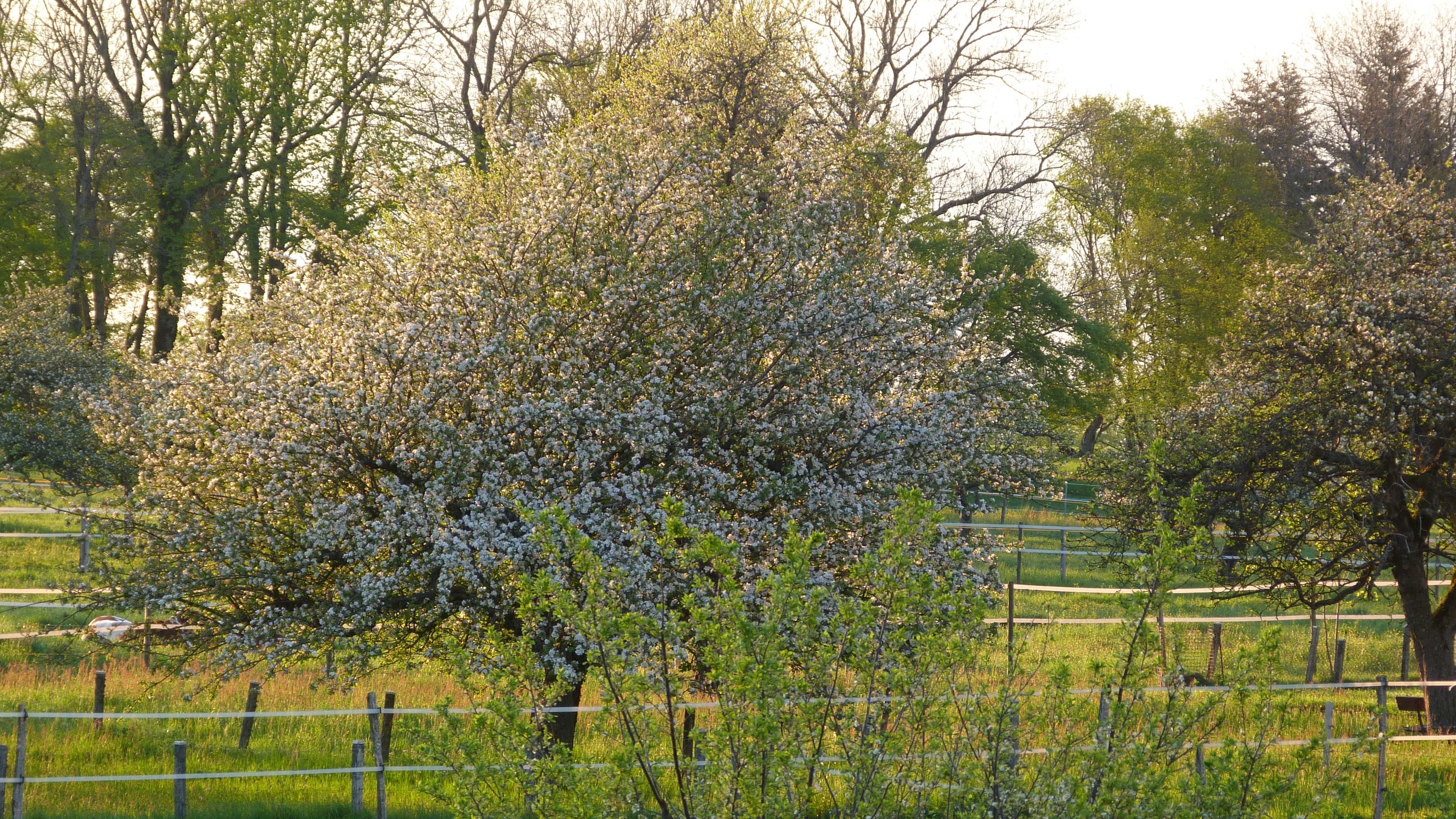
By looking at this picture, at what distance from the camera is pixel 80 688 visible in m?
16.5

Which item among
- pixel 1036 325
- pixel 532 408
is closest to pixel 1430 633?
pixel 532 408

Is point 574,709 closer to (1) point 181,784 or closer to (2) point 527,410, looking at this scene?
(2) point 527,410

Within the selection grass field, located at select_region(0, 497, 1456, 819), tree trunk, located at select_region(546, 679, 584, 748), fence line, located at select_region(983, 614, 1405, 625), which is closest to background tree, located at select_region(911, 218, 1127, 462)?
fence line, located at select_region(983, 614, 1405, 625)

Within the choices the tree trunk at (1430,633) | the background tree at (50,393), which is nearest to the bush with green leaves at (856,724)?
the tree trunk at (1430,633)

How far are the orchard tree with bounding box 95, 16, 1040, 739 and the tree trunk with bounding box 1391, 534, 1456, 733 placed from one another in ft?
21.6

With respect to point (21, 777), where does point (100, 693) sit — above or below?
below

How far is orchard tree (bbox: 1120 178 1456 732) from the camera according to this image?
1441cm

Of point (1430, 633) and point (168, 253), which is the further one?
point (168, 253)

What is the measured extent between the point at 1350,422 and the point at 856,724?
11.2 meters

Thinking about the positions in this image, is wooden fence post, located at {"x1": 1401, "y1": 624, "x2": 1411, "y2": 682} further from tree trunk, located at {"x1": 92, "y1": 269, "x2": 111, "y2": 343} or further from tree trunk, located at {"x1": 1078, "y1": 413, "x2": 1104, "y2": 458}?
tree trunk, located at {"x1": 92, "y1": 269, "x2": 111, "y2": 343}

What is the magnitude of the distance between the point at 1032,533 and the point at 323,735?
24661 millimetres

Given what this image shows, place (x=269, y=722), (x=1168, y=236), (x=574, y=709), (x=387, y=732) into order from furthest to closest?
(x=1168, y=236), (x=269, y=722), (x=387, y=732), (x=574, y=709)

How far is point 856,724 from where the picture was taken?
21.1ft

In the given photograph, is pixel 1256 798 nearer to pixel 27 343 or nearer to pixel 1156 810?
pixel 1156 810
